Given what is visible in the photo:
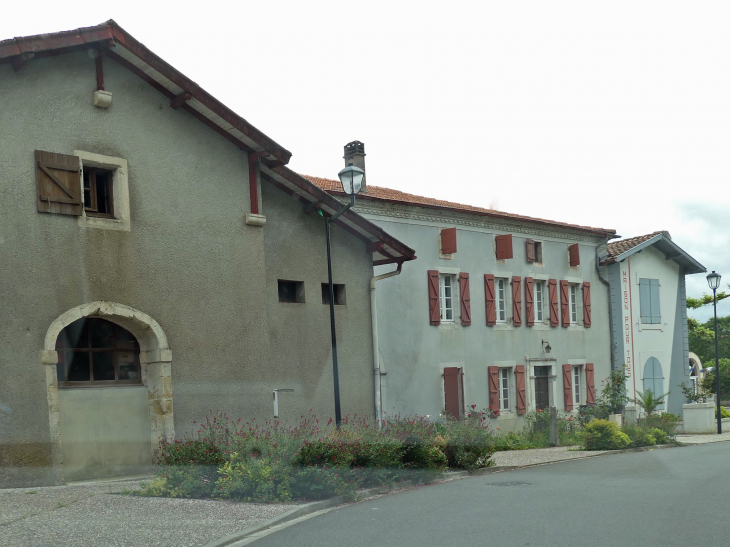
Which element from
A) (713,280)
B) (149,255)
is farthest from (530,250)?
(149,255)

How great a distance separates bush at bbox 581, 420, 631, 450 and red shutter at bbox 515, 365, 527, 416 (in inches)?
207

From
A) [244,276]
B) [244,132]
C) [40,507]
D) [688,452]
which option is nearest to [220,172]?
[244,132]

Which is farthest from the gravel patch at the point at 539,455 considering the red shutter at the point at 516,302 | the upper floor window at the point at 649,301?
the upper floor window at the point at 649,301

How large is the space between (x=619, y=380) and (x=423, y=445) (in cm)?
1422

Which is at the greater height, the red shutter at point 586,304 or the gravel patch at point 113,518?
the red shutter at point 586,304

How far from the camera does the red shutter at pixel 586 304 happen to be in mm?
27406

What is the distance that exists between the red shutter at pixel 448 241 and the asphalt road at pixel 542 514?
996cm

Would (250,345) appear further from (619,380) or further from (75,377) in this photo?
(619,380)

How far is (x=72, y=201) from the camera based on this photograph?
40.2 ft

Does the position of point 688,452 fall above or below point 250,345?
below

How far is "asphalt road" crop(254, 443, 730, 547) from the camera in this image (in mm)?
7586

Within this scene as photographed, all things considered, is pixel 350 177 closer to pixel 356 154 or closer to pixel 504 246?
pixel 356 154

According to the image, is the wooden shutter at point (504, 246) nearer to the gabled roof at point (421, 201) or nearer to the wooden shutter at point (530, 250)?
the gabled roof at point (421, 201)

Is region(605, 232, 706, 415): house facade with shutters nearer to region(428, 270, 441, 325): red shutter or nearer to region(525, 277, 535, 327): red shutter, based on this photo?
region(525, 277, 535, 327): red shutter
